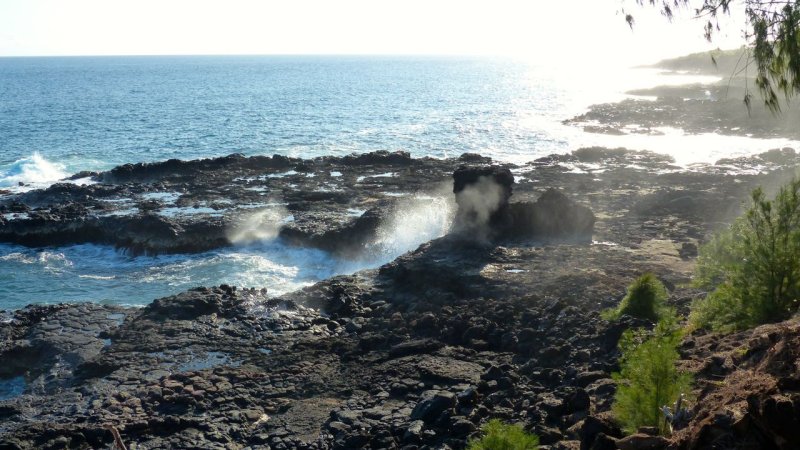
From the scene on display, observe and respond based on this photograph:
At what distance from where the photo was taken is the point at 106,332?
2297cm

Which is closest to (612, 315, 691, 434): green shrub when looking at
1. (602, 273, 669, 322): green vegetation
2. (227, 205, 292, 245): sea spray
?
(602, 273, 669, 322): green vegetation

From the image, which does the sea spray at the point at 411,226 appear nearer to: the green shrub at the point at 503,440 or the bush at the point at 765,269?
the bush at the point at 765,269

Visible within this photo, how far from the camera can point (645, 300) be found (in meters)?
18.2

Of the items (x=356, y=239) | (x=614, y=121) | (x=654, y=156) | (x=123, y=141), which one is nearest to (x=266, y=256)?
(x=356, y=239)

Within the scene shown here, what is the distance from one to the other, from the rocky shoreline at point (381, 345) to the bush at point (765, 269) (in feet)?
2.40

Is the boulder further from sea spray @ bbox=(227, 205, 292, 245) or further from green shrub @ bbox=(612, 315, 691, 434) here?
sea spray @ bbox=(227, 205, 292, 245)

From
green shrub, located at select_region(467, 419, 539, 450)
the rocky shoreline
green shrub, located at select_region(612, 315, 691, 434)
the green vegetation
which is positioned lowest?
the rocky shoreline

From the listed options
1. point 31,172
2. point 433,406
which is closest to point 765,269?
point 433,406

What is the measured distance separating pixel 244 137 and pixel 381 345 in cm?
5396

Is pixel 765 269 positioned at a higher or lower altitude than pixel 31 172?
higher

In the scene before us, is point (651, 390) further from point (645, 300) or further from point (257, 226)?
point (257, 226)

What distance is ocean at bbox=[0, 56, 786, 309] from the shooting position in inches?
1190

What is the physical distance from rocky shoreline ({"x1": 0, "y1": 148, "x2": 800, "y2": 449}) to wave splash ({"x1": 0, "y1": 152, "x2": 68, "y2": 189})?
1243 cm

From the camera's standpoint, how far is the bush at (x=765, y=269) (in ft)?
43.1
